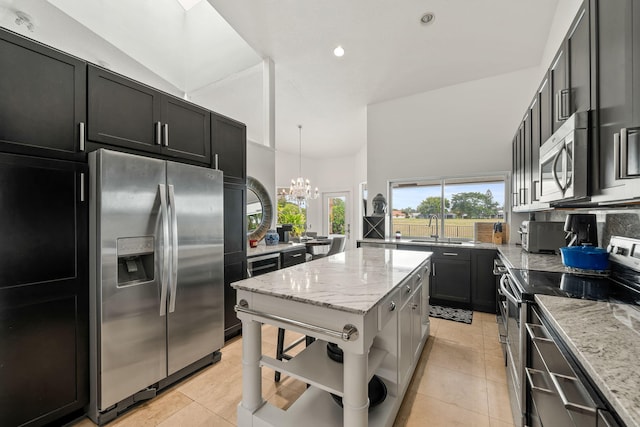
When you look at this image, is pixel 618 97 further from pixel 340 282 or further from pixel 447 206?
pixel 447 206

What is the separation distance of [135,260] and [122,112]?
3.50ft

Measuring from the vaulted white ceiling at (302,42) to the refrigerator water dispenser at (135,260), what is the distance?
2.86 meters

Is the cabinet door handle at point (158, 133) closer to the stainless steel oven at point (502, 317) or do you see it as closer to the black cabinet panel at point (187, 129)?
the black cabinet panel at point (187, 129)

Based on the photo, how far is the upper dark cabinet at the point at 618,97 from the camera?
0.85 m

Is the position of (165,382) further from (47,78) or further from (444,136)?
(444,136)

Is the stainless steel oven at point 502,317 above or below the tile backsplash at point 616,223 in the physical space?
below

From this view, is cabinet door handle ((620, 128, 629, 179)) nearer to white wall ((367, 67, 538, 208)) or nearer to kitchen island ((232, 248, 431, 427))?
kitchen island ((232, 248, 431, 427))

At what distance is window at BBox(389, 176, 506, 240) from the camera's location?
Answer: 155 inches

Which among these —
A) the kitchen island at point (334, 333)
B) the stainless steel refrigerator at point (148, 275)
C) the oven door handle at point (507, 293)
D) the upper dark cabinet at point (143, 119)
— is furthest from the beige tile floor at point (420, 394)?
the upper dark cabinet at point (143, 119)

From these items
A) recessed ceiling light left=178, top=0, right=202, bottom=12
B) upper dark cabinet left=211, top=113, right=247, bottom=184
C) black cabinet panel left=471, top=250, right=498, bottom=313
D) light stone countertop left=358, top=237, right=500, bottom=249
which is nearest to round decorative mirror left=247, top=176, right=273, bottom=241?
upper dark cabinet left=211, top=113, right=247, bottom=184

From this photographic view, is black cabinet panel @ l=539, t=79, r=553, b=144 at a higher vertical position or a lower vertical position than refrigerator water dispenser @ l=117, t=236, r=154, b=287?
higher

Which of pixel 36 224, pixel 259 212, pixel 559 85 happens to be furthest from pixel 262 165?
pixel 559 85

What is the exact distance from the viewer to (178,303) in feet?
6.52

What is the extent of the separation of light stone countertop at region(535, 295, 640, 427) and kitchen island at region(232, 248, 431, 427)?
657 millimetres
